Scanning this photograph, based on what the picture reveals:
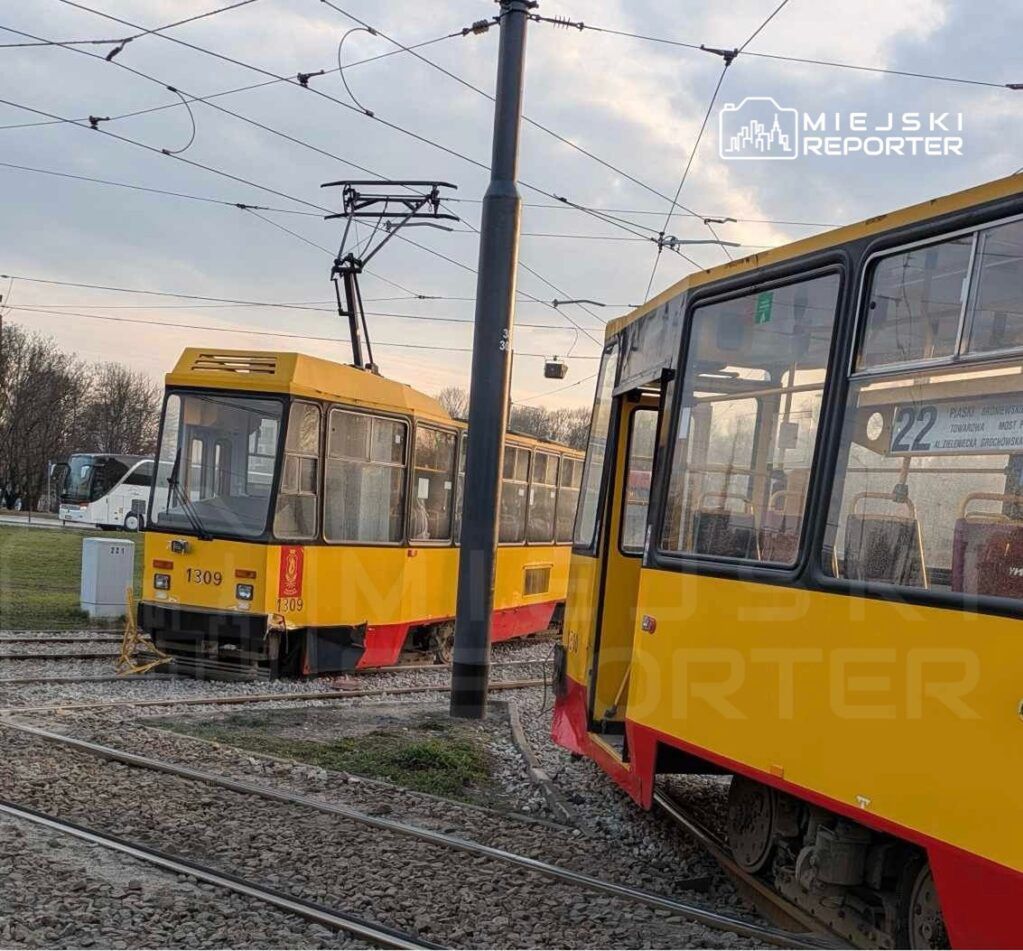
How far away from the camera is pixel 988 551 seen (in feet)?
11.9

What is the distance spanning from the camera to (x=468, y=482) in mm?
10227

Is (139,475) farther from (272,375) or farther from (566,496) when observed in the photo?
(272,375)

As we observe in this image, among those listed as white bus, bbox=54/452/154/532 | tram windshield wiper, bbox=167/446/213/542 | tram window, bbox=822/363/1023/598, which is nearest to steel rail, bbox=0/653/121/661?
tram windshield wiper, bbox=167/446/213/542

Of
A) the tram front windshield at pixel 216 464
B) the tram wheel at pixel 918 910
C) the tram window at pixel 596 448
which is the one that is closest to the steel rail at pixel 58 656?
the tram front windshield at pixel 216 464

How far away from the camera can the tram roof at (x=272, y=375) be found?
1134 cm

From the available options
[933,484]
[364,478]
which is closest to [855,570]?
[933,484]

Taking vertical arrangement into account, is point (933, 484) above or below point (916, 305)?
below

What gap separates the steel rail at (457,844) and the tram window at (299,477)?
11.9 feet

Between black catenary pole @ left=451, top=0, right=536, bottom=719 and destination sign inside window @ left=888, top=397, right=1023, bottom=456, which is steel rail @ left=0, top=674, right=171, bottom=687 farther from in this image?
destination sign inside window @ left=888, top=397, right=1023, bottom=456

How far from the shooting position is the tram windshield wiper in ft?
37.4

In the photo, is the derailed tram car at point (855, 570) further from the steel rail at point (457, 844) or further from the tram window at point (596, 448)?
the tram window at point (596, 448)

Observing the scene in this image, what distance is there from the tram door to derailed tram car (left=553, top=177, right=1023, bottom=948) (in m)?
1.05

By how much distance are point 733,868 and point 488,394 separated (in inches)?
214

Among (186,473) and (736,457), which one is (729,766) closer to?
(736,457)
